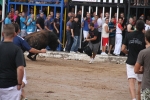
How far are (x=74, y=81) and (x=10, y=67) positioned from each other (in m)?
8.02

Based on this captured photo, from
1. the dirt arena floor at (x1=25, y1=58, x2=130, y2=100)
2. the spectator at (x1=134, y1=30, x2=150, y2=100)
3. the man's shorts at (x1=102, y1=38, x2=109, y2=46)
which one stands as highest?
the spectator at (x1=134, y1=30, x2=150, y2=100)

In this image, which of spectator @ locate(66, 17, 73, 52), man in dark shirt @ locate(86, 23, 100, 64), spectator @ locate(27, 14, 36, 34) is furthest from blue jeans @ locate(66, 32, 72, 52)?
man in dark shirt @ locate(86, 23, 100, 64)

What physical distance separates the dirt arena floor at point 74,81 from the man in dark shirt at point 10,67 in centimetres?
440

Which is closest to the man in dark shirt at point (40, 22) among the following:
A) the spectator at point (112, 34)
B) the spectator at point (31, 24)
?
the spectator at point (31, 24)

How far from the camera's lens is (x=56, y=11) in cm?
2578

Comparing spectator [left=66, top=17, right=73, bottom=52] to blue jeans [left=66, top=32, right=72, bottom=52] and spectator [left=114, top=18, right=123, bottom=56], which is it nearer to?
blue jeans [left=66, top=32, right=72, bottom=52]

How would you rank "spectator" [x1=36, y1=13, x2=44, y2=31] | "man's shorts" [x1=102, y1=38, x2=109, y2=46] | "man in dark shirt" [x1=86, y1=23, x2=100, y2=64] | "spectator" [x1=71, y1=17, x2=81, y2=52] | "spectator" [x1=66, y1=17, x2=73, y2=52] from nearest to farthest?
"man in dark shirt" [x1=86, y1=23, x2=100, y2=64] < "man's shorts" [x1=102, y1=38, x2=109, y2=46] < "spectator" [x1=71, y1=17, x2=81, y2=52] < "spectator" [x1=66, y1=17, x2=73, y2=52] < "spectator" [x1=36, y1=13, x2=44, y2=31]

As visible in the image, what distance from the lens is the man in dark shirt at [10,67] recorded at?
26.1 feet

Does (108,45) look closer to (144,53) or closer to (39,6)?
(39,6)

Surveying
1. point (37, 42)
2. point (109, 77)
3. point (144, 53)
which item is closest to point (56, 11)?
point (37, 42)

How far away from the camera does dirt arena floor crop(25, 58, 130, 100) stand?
43.7ft

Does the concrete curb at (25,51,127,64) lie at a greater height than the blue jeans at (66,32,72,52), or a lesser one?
lesser

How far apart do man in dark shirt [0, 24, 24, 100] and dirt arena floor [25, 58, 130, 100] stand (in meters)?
4.40

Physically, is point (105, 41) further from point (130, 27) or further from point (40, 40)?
point (40, 40)
